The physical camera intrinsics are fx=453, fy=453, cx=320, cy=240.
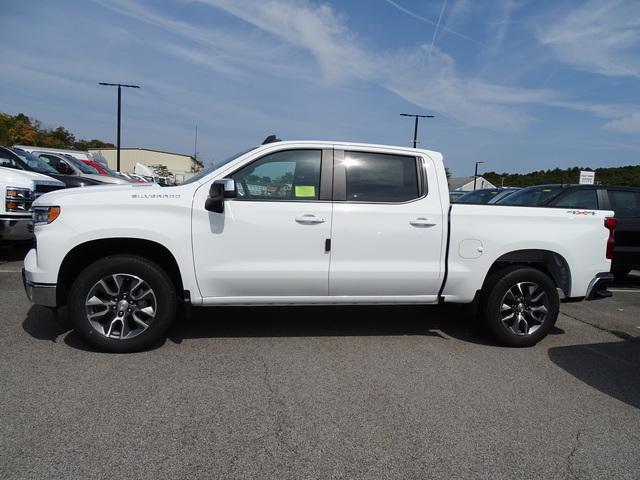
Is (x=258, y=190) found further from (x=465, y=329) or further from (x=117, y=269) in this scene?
(x=465, y=329)

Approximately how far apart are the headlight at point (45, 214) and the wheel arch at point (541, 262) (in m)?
3.93

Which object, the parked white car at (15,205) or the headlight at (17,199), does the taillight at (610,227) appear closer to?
the parked white car at (15,205)

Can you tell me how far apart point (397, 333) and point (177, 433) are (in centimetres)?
266

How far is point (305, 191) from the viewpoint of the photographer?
4.12 meters

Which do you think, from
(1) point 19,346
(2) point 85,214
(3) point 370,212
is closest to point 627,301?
(3) point 370,212

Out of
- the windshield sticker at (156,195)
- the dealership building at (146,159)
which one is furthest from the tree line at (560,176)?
the windshield sticker at (156,195)

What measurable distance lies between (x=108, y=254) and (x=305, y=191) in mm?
1812

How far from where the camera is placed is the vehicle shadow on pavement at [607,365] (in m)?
3.62

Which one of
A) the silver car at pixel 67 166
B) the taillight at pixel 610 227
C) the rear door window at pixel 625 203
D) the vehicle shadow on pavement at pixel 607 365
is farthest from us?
the silver car at pixel 67 166

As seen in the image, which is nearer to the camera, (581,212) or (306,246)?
(306,246)

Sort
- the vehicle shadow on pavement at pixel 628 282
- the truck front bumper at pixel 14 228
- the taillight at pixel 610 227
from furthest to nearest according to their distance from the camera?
the vehicle shadow on pavement at pixel 628 282 < the truck front bumper at pixel 14 228 < the taillight at pixel 610 227

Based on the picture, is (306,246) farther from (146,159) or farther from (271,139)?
(146,159)

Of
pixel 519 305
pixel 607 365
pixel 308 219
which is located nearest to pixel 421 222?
pixel 308 219

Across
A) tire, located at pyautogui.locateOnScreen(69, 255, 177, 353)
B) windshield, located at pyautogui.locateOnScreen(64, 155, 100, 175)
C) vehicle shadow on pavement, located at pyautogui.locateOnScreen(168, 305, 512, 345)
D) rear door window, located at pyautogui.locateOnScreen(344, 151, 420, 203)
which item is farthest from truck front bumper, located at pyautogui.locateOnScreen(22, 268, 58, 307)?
windshield, located at pyautogui.locateOnScreen(64, 155, 100, 175)
